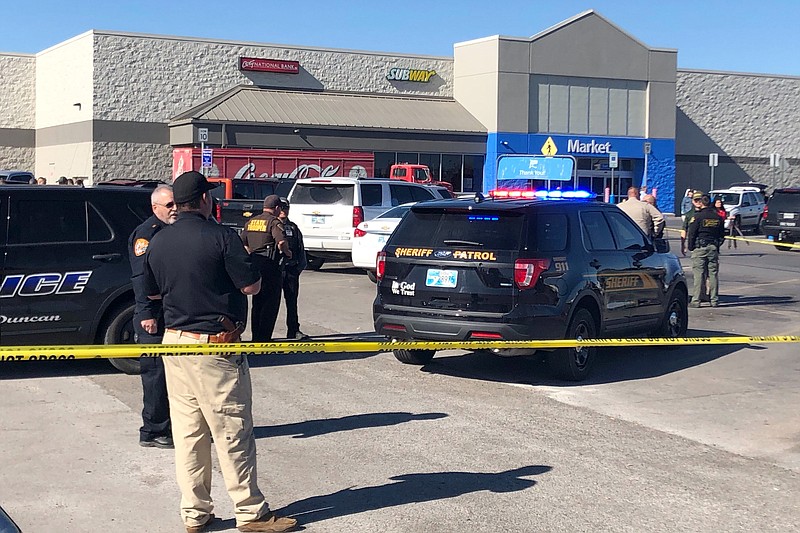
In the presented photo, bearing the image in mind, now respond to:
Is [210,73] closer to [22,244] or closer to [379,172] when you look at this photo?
[379,172]

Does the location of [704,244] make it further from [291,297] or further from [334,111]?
[334,111]

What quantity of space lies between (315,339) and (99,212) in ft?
11.1

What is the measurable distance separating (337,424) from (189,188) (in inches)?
118

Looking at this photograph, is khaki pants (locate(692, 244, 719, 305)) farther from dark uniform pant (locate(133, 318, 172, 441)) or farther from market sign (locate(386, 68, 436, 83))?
market sign (locate(386, 68, 436, 83))

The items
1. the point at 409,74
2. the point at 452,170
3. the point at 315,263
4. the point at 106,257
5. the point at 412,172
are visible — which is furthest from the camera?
the point at 409,74

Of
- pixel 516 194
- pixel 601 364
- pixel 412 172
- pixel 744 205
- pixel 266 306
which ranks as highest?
pixel 412 172

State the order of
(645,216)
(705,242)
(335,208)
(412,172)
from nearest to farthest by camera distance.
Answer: (645,216) → (705,242) → (335,208) → (412,172)

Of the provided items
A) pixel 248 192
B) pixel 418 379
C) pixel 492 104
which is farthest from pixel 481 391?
pixel 492 104

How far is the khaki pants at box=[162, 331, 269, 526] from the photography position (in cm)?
530

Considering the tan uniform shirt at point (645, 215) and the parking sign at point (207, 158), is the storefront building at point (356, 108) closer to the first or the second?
the parking sign at point (207, 158)

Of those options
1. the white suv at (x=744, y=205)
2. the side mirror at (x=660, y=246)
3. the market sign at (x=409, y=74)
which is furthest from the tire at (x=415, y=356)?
the market sign at (x=409, y=74)

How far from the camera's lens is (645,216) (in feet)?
50.8

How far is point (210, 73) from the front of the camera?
4491 cm

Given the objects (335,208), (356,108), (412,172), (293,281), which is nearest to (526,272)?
(293,281)
